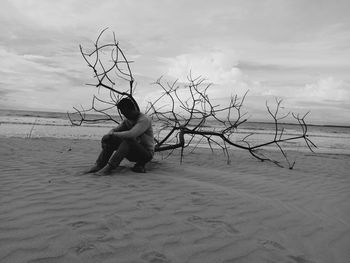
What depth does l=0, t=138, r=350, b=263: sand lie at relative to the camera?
7.58 ft

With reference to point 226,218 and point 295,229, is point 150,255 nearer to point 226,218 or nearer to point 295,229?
point 226,218

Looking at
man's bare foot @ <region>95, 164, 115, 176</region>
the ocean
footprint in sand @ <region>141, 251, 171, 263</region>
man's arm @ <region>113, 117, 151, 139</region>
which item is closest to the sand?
footprint in sand @ <region>141, 251, 171, 263</region>

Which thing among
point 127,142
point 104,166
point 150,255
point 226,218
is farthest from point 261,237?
point 104,166

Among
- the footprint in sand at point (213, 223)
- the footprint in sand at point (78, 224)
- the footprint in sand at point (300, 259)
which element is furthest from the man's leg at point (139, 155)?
the footprint in sand at point (300, 259)

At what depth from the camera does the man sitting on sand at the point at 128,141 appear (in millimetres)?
4645

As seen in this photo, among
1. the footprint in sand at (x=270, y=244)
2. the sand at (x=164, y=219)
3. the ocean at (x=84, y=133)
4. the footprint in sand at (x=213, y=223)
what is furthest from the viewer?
the ocean at (x=84, y=133)

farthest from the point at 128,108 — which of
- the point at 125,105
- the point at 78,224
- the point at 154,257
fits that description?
the point at 154,257

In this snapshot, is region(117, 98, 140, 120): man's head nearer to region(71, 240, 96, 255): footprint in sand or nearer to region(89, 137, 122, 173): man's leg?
region(89, 137, 122, 173): man's leg

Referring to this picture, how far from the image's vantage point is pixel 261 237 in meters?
2.71

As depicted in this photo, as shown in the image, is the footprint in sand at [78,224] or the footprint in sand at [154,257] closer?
the footprint in sand at [154,257]

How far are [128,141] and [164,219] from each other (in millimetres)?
1959

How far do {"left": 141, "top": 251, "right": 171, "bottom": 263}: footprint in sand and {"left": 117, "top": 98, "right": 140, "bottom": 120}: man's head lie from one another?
2.70 m

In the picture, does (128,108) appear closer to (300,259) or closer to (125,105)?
(125,105)

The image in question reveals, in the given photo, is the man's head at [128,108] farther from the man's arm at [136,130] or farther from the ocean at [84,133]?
the ocean at [84,133]
